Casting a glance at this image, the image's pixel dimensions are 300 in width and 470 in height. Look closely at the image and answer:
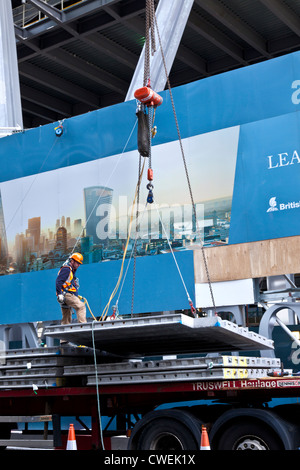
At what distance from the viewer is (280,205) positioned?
14273 mm

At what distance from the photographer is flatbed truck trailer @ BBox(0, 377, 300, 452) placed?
27.2 ft

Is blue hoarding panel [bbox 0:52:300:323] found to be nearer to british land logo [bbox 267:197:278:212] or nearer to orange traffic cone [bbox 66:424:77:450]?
british land logo [bbox 267:197:278:212]

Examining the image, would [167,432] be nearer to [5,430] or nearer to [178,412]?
[178,412]

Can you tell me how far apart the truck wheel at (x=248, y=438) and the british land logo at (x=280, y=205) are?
6.88 meters

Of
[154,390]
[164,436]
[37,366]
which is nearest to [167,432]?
[164,436]

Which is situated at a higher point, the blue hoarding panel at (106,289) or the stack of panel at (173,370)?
the blue hoarding panel at (106,289)

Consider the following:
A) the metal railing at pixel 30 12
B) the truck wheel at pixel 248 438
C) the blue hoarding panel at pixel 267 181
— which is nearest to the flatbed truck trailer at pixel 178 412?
the truck wheel at pixel 248 438

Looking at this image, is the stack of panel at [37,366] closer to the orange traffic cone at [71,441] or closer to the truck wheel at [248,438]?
the orange traffic cone at [71,441]

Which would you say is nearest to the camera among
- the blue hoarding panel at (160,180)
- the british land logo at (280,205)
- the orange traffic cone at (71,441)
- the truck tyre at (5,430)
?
the orange traffic cone at (71,441)

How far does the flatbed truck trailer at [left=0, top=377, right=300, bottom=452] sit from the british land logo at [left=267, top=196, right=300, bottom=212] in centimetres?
579

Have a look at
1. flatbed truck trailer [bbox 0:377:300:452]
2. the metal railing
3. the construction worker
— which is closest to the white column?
the metal railing

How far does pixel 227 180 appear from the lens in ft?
49.9

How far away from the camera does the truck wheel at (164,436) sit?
8.64m
